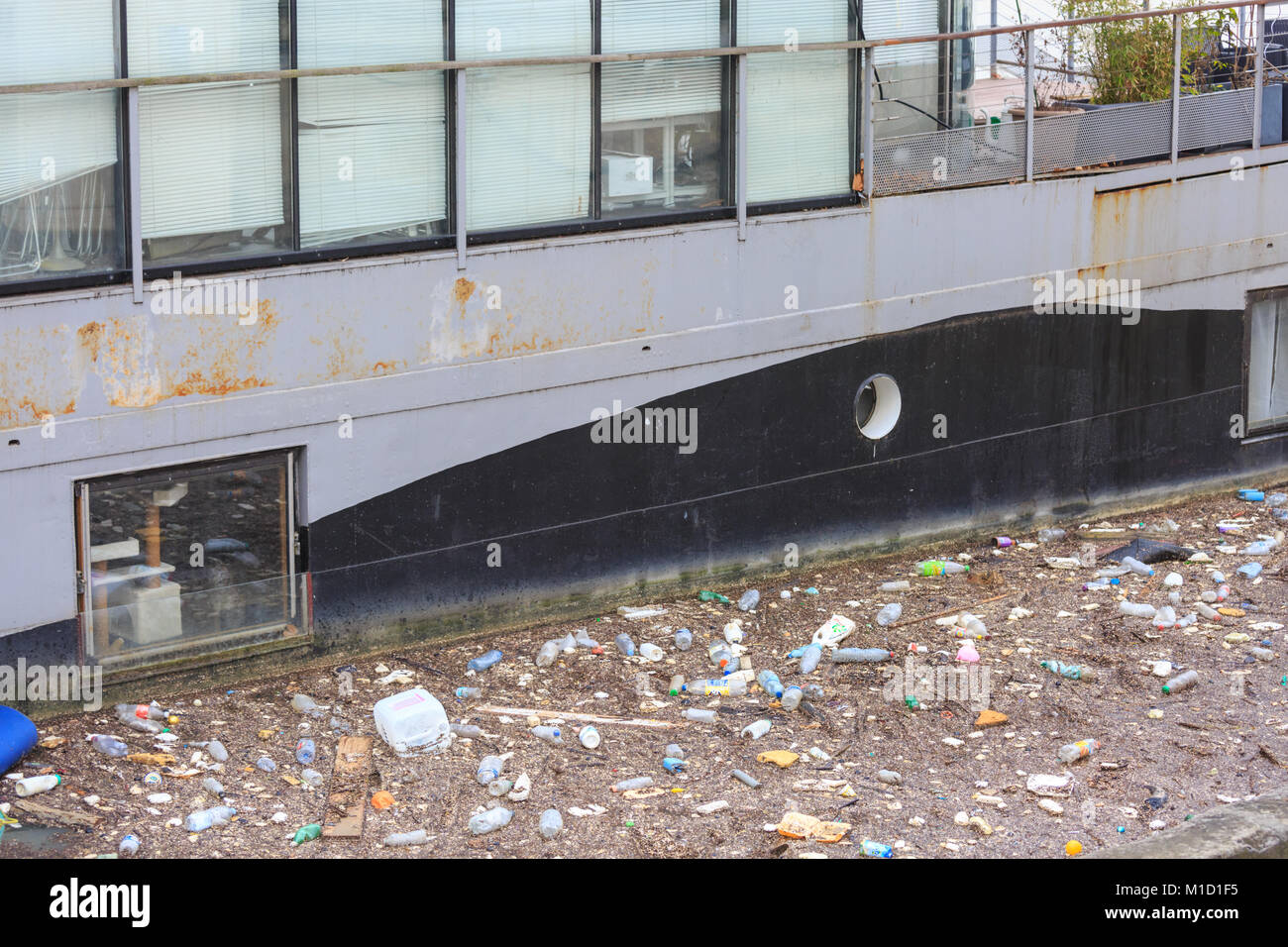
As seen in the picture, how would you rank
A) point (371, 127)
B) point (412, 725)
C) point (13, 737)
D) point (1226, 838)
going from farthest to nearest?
point (371, 127)
point (412, 725)
point (13, 737)
point (1226, 838)

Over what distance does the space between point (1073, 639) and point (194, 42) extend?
5.78 meters

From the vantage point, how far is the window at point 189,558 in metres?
7.70

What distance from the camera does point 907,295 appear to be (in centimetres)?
1011

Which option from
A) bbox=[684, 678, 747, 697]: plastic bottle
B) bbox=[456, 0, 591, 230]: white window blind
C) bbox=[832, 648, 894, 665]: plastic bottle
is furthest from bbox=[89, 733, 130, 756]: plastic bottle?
bbox=[832, 648, 894, 665]: plastic bottle

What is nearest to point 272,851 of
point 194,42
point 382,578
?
point 382,578

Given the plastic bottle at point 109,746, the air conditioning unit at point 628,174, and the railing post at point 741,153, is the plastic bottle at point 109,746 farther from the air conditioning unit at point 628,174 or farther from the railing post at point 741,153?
the railing post at point 741,153

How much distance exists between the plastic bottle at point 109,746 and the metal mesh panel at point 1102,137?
276 inches

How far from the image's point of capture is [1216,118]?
1152 centimetres

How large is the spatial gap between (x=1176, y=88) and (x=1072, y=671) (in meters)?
4.77

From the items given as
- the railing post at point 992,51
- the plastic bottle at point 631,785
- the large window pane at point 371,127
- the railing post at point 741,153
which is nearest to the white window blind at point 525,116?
the large window pane at point 371,127

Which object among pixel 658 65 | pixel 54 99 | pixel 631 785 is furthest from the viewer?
pixel 658 65

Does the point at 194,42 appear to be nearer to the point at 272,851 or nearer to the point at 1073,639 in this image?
the point at 272,851

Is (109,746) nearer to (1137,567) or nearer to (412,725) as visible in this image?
(412,725)

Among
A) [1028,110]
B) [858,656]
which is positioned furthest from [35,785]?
[1028,110]
